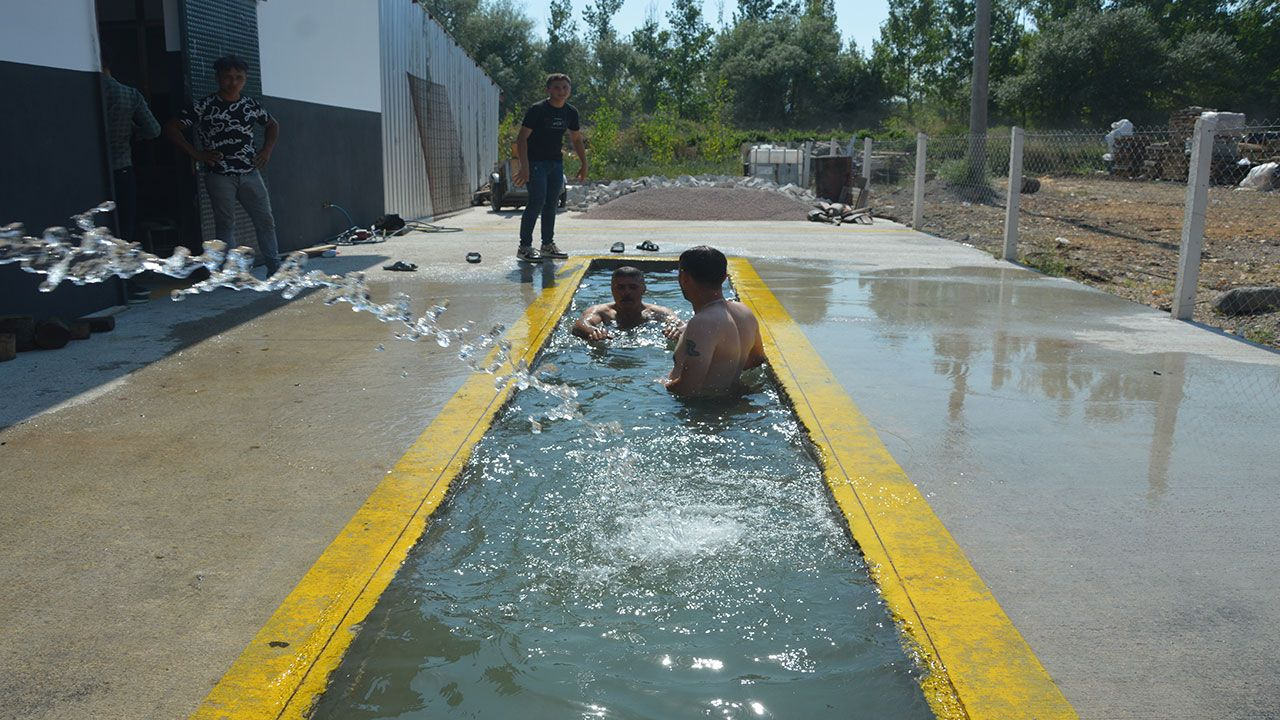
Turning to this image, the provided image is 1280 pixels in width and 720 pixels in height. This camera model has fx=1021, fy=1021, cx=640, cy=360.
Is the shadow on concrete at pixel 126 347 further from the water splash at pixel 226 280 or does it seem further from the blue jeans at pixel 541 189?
the blue jeans at pixel 541 189

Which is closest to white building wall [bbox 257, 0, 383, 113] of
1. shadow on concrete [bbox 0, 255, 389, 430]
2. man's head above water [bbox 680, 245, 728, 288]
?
shadow on concrete [bbox 0, 255, 389, 430]

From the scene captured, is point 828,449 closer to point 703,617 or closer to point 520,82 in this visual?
point 703,617

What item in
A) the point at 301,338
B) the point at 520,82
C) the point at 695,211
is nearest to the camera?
the point at 301,338

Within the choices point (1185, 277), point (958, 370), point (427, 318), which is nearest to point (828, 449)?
point (958, 370)

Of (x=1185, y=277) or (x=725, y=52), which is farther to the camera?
(x=725, y=52)

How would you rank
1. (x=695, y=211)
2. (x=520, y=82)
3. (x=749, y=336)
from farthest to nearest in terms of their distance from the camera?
(x=520, y=82)
(x=695, y=211)
(x=749, y=336)

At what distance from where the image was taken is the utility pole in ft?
72.9

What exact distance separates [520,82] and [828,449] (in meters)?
66.8

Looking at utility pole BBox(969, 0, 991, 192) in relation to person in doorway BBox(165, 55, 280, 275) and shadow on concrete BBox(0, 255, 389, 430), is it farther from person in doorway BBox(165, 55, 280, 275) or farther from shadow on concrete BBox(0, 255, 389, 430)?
shadow on concrete BBox(0, 255, 389, 430)

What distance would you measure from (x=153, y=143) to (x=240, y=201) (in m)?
2.13

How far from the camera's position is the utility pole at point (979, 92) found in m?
22.2

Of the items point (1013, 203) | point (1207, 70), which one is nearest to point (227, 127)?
point (1013, 203)

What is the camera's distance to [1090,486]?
405 cm

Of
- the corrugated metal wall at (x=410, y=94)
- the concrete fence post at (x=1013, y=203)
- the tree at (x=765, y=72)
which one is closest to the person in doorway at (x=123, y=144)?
the corrugated metal wall at (x=410, y=94)
